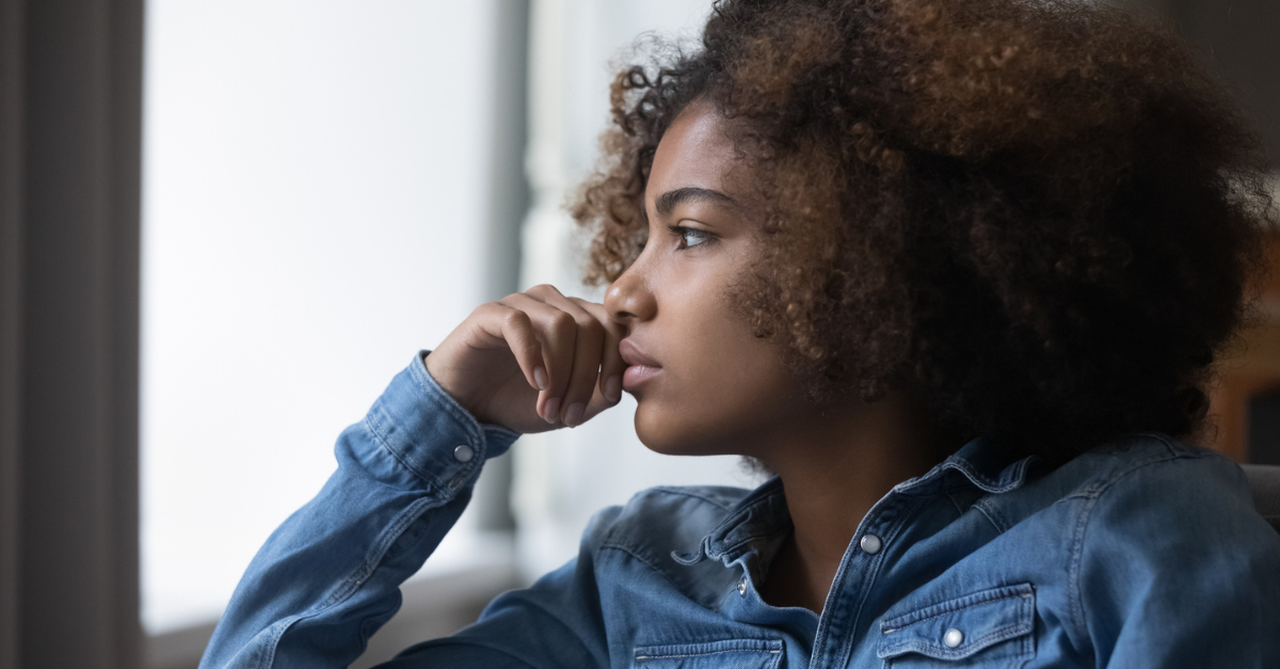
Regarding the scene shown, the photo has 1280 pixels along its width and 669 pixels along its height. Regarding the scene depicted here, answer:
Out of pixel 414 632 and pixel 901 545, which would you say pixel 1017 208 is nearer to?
pixel 901 545

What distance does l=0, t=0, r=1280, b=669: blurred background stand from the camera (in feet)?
4.16

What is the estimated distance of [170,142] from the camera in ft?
5.19

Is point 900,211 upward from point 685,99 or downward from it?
downward

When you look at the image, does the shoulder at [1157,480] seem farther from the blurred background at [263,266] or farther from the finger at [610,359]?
the finger at [610,359]

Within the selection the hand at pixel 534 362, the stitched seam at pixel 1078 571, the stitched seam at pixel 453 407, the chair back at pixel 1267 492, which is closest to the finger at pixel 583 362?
the hand at pixel 534 362

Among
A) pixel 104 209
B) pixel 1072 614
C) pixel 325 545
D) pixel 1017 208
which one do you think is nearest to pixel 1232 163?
pixel 1017 208

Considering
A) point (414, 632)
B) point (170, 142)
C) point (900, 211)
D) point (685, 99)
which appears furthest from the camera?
point (414, 632)

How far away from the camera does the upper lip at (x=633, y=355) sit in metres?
0.96

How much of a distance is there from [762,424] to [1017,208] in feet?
0.98

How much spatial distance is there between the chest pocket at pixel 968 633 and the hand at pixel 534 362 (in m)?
0.37

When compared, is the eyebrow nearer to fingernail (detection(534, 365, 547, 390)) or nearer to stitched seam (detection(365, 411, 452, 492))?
fingernail (detection(534, 365, 547, 390))

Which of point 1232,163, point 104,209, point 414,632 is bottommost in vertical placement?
point 414,632

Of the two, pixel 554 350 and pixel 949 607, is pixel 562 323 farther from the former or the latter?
pixel 949 607

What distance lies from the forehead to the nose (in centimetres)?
8
